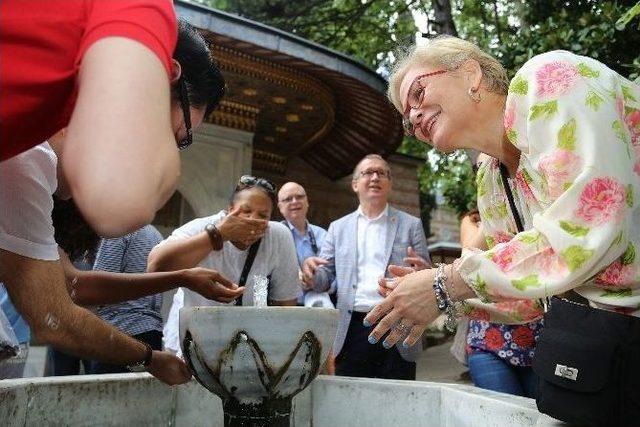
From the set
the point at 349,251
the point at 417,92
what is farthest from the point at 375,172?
the point at 417,92

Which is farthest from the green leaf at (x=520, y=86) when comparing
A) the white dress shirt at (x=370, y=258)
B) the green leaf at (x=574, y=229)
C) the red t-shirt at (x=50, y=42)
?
the white dress shirt at (x=370, y=258)

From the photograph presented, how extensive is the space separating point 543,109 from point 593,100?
115 millimetres

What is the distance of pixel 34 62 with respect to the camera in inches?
34.8

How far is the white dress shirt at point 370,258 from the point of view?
13.1 ft

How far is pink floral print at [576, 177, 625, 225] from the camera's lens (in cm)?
140

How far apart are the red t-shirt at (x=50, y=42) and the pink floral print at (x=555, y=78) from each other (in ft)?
3.21

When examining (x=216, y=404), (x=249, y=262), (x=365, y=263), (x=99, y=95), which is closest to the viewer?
(x=99, y=95)

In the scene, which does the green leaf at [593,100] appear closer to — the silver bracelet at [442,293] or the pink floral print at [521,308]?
the silver bracelet at [442,293]

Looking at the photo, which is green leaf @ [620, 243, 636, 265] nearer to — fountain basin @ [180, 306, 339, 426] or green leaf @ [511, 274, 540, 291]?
green leaf @ [511, 274, 540, 291]

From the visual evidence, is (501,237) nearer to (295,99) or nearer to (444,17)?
(295,99)

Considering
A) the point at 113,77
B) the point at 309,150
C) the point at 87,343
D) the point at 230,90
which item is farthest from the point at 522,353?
the point at 309,150

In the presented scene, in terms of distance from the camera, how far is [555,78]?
1.51 m

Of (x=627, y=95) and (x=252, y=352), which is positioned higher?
(x=627, y=95)

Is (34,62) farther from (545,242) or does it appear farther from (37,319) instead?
(545,242)
